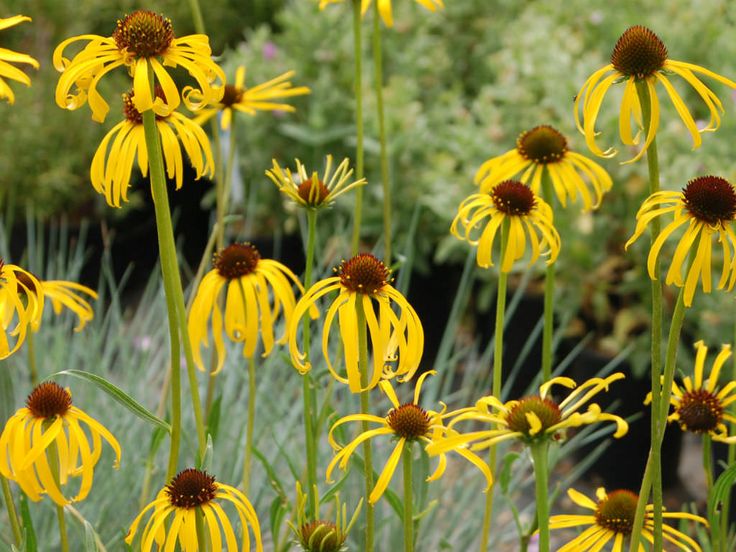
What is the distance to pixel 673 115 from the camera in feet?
10.2

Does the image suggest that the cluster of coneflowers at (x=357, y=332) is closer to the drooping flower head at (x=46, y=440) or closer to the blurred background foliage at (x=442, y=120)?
the drooping flower head at (x=46, y=440)

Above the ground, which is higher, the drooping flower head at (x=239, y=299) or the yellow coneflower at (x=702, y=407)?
the drooping flower head at (x=239, y=299)

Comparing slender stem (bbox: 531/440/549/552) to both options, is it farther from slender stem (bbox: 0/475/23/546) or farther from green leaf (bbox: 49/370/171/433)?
slender stem (bbox: 0/475/23/546)

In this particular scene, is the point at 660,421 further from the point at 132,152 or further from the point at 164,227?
the point at 132,152

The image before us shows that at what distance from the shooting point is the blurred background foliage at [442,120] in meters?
3.07

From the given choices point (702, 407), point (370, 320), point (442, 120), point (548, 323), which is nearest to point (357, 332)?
point (370, 320)

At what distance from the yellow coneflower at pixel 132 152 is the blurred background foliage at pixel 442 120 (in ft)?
4.55

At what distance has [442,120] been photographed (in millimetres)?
3881

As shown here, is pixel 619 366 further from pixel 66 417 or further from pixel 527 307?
pixel 66 417

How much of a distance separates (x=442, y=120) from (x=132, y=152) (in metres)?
2.88

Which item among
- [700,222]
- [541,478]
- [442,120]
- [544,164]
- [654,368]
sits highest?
[442,120]

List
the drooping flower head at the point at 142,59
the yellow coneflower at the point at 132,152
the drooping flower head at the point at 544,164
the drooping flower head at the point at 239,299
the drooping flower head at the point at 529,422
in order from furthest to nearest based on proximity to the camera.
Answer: the drooping flower head at the point at 544,164 < the drooping flower head at the point at 239,299 < the yellow coneflower at the point at 132,152 < the drooping flower head at the point at 142,59 < the drooping flower head at the point at 529,422

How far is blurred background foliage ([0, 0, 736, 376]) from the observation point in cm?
307

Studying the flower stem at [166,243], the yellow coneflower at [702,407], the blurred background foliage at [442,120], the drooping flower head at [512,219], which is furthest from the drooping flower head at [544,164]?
the blurred background foliage at [442,120]
